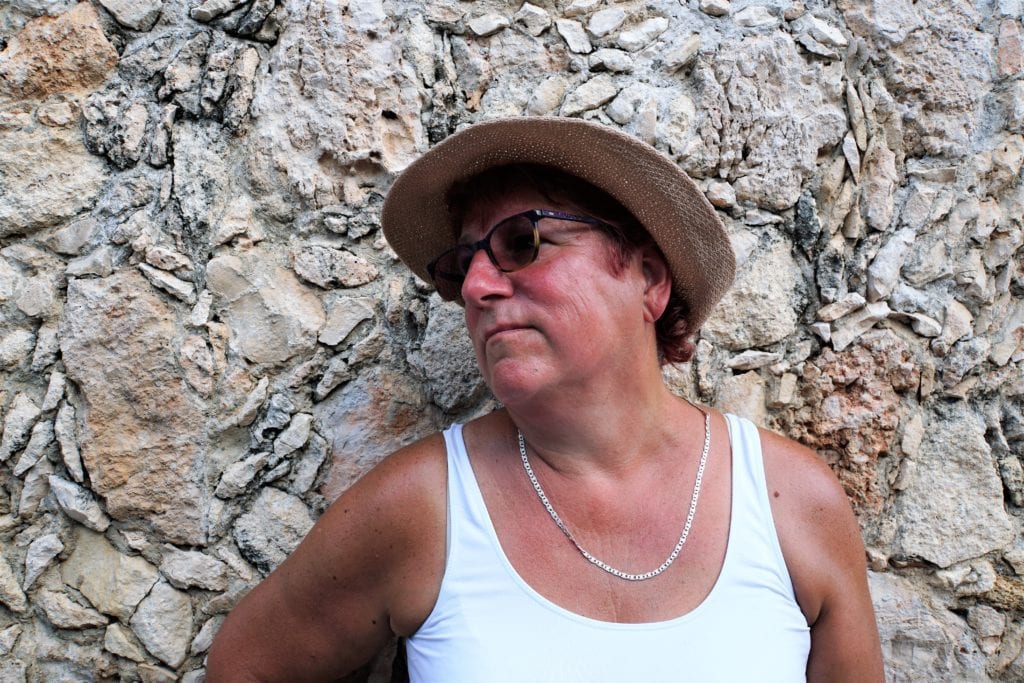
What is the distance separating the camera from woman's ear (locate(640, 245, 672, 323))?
5.17 ft

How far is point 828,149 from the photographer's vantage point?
6.48 feet

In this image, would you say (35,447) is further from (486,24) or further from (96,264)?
(486,24)

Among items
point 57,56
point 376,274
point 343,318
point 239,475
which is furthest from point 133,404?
point 57,56

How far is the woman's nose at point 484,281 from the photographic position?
141 centimetres

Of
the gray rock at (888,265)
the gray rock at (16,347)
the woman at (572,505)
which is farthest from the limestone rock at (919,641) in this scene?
the gray rock at (16,347)

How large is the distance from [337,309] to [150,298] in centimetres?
41

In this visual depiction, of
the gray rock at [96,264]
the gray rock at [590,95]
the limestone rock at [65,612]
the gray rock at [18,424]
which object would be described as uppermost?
the gray rock at [590,95]

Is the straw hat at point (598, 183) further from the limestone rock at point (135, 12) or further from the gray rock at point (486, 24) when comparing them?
the limestone rock at point (135, 12)

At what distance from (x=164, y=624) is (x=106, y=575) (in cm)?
17

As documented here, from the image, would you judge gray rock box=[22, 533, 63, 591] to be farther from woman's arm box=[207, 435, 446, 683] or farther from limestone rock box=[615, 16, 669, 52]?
limestone rock box=[615, 16, 669, 52]

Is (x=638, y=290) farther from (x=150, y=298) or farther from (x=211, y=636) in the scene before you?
(x=211, y=636)

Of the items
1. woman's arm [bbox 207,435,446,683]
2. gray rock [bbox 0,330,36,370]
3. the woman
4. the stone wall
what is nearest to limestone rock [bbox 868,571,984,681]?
the stone wall

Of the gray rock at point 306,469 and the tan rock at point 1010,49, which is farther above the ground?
the tan rock at point 1010,49

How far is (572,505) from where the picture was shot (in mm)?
1510
